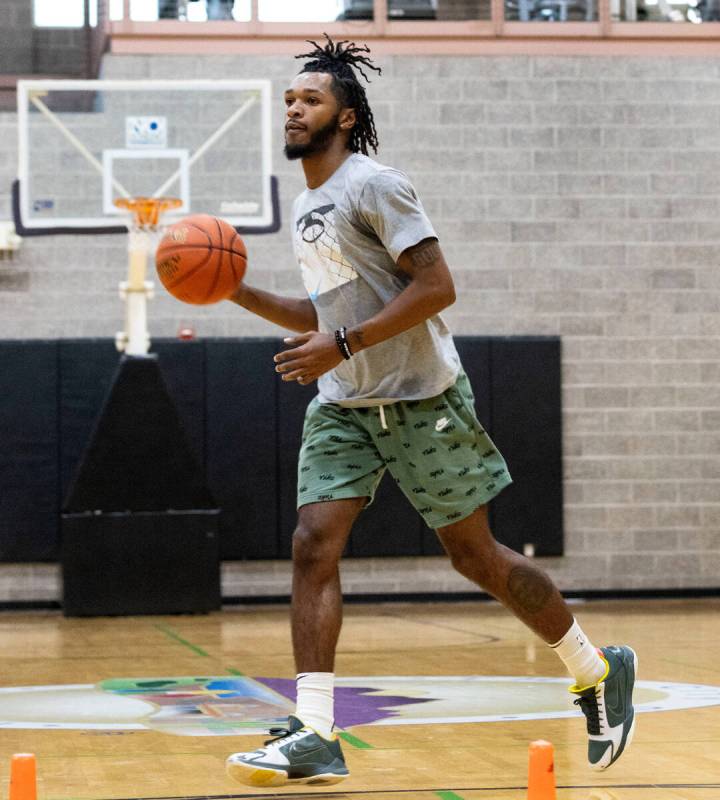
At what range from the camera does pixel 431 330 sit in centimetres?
380

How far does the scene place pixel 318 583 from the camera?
3.58 metres

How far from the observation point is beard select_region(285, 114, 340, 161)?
12.4 ft

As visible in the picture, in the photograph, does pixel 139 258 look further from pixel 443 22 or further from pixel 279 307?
pixel 279 307

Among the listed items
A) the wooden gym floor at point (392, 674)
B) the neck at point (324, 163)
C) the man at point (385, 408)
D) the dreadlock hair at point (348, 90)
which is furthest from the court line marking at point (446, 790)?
the dreadlock hair at point (348, 90)

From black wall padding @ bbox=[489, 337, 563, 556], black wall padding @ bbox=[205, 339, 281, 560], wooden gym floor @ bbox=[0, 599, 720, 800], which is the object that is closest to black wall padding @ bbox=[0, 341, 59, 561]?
wooden gym floor @ bbox=[0, 599, 720, 800]

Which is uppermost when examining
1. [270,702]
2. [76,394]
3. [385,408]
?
[385,408]

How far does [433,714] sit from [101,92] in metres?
6.57

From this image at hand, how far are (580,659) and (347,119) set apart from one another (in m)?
1.58

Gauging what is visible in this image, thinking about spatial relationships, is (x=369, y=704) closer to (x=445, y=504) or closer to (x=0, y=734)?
(x=0, y=734)

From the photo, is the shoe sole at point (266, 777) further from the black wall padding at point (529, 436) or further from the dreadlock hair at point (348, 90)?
the black wall padding at point (529, 436)

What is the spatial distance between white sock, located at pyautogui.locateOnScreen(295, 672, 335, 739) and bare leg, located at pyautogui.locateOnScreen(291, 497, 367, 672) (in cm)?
3

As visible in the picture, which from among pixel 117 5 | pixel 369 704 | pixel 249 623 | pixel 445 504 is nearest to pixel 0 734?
pixel 369 704

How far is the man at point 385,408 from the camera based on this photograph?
3.61 metres

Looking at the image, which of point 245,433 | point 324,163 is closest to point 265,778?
point 324,163
